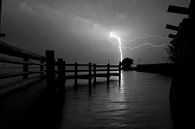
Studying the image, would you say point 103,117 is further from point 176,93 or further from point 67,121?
point 176,93

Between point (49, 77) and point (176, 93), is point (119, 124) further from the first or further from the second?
point (49, 77)

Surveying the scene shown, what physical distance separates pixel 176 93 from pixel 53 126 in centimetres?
344

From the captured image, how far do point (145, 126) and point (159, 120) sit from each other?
51 centimetres

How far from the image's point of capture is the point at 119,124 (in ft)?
10.4

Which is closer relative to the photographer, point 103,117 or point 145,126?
point 145,126

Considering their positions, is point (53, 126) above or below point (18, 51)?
below

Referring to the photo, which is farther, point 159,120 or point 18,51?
point 18,51

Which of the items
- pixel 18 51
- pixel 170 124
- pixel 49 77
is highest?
pixel 18 51

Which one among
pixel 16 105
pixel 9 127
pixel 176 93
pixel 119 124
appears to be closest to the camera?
pixel 9 127

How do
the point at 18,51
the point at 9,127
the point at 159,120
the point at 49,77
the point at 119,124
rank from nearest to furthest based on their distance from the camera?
the point at 9,127
the point at 119,124
the point at 159,120
the point at 18,51
the point at 49,77

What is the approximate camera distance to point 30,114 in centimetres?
338

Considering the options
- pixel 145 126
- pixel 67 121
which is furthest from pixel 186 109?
pixel 67 121

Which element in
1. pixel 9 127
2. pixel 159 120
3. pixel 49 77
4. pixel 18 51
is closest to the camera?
pixel 9 127

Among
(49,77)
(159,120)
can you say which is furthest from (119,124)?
(49,77)
